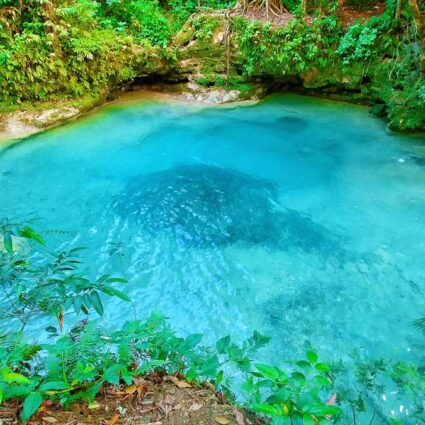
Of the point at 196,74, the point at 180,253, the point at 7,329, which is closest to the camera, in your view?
the point at 7,329

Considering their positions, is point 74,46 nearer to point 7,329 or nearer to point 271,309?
point 7,329

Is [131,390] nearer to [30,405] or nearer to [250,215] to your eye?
[30,405]

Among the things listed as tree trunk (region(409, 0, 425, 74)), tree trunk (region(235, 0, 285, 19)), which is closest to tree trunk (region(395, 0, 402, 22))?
tree trunk (region(409, 0, 425, 74))

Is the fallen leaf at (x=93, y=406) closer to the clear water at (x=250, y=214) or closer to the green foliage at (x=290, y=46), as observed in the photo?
the clear water at (x=250, y=214)

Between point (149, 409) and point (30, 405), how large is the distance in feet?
1.89

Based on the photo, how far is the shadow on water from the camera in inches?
175

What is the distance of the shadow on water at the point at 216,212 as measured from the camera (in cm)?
446

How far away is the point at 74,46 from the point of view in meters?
7.90

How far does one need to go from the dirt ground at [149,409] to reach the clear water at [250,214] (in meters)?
1.48

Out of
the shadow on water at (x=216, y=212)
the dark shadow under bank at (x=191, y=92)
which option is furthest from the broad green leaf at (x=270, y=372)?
the dark shadow under bank at (x=191, y=92)

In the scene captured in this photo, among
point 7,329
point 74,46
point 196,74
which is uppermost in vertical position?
point 74,46

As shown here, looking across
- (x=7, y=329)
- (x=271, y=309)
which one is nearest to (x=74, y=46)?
(x=7, y=329)

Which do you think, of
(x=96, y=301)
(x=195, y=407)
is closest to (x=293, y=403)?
(x=195, y=407)

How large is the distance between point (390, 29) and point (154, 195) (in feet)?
20.3
